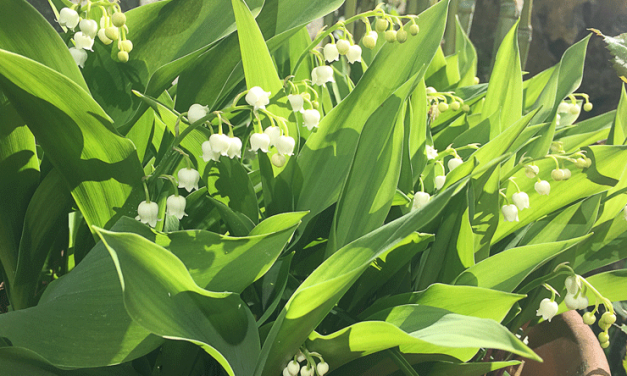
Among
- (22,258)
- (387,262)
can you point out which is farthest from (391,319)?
(22,258)

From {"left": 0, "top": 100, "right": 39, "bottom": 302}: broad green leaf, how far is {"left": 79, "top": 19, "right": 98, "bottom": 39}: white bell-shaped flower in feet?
0.39

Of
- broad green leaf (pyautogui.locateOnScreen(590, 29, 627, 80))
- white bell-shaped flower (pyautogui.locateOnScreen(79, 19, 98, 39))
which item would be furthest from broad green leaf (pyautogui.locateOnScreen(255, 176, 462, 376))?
broad green leaf (pyautogui.locateOnScreen(590, 29, 627, 80))

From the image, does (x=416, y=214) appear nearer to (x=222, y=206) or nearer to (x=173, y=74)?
(x=222, y=206)

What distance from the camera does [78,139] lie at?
0.46 metres

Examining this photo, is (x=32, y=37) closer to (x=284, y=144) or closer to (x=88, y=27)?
(x=88, y=27)

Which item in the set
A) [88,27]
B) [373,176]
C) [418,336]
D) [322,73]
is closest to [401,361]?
[418,336]

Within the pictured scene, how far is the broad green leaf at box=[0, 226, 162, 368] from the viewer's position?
1.34 feet

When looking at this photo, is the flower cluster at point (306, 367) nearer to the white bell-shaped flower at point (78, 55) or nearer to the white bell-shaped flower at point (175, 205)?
the white bell-shaped flower at point (175, 205)

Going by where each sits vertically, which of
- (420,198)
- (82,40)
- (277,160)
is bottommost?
(420,198)

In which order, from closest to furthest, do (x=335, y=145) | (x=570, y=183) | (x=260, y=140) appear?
(x=260, y=140) → (x=335, y=145) → (x=570, y=183)

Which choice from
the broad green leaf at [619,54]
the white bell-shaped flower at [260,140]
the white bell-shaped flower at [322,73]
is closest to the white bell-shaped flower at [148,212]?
the white bell-shaped flower at [260,140]

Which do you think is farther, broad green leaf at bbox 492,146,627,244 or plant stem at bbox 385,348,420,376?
broad green leaf at bbox 492,146,627,244

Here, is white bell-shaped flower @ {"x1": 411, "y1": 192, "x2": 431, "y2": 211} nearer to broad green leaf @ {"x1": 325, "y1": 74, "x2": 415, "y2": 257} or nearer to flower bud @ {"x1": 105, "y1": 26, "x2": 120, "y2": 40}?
broad green leaf @ {"x1": 325, "y1": 74, "x2": 415, "y2": 257}

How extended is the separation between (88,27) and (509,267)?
0.50m
